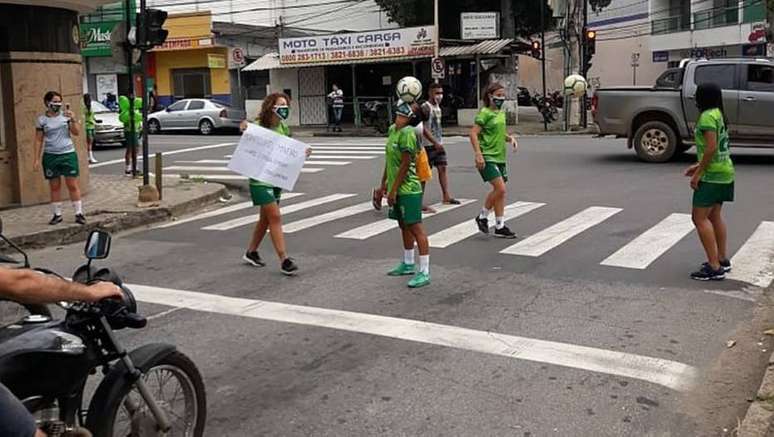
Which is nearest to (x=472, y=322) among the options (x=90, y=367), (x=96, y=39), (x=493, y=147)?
(x=90, y=367)

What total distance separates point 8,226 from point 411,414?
26.6ft

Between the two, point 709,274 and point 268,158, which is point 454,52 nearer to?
point 268,158

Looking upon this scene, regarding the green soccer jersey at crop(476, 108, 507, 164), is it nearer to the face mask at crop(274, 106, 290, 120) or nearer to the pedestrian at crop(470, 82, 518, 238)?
the pedestrian at crop(470, 82, 518, 238)

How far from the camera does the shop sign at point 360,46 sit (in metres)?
A: 30.6

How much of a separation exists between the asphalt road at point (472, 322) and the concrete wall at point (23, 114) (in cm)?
276

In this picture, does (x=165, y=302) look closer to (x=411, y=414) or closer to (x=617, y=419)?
(x=411, y=414)

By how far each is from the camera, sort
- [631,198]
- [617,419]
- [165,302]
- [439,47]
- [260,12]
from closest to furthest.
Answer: [617,419], [165,302], [631,198], [439,47], [260,12]

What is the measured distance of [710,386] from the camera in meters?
5.02

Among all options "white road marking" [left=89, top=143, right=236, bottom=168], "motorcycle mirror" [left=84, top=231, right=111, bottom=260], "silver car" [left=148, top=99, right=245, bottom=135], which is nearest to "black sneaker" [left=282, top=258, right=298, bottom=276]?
"motorcycle mirror" [left=84, top=231, right=111, bottom=260]

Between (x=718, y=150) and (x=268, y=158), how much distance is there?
13.8ft

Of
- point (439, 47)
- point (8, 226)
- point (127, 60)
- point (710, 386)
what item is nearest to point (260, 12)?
point (439, 47)

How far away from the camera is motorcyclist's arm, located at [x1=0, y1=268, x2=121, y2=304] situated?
2.75m

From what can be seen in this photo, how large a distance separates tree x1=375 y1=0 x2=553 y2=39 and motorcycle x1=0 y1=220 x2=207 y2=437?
3589 centimetres

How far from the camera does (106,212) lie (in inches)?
466
